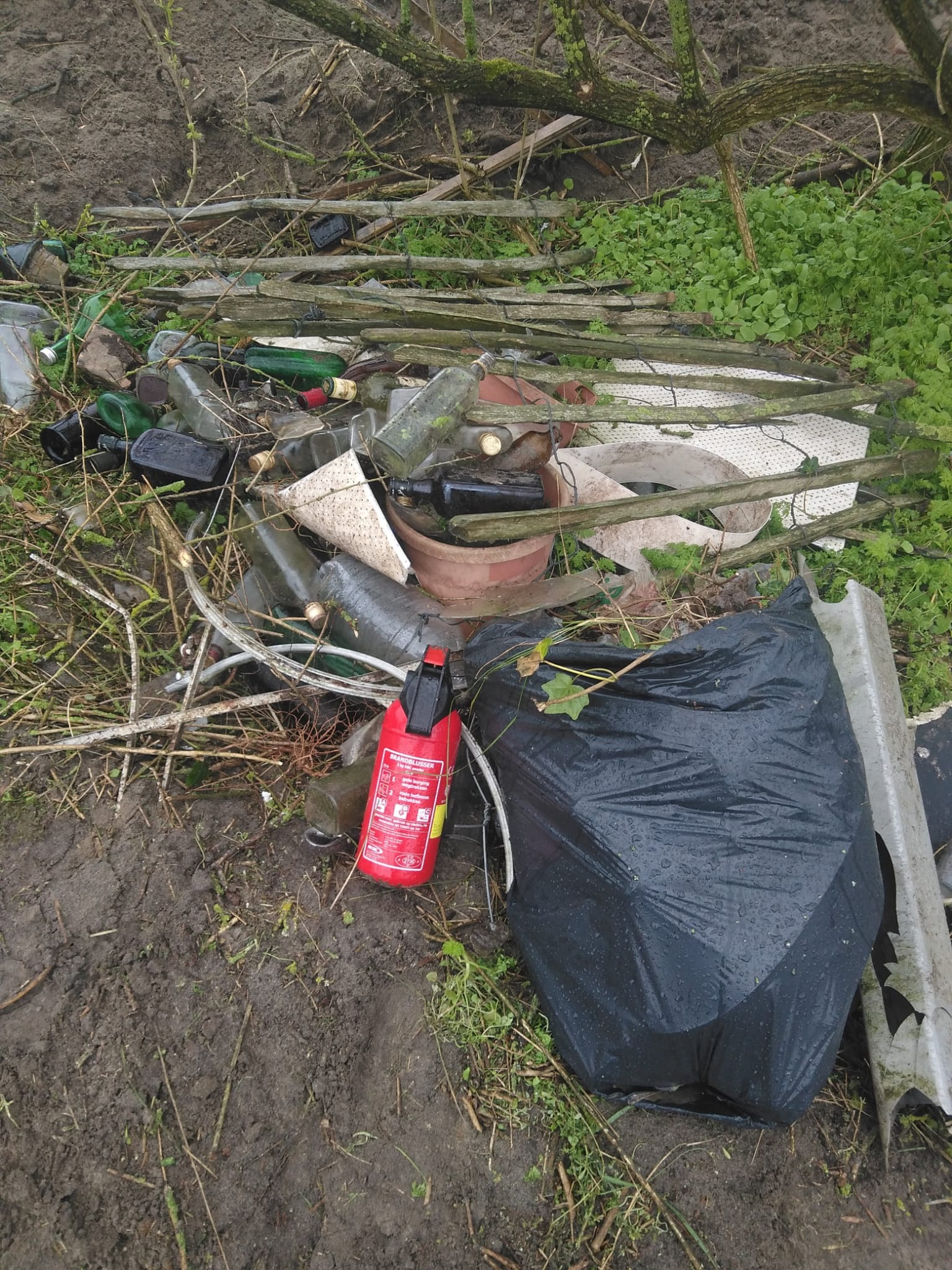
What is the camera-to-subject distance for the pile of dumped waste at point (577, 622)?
160cm

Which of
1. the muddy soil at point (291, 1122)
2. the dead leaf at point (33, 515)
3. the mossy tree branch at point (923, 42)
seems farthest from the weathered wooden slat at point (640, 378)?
the muddy soil at point (291, 1122)

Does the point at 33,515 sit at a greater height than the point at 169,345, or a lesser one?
lesser

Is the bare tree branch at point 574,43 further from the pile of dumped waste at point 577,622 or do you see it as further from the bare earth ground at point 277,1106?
the bare earth ground at point 277,1106

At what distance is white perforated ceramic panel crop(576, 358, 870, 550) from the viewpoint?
8.80 feet

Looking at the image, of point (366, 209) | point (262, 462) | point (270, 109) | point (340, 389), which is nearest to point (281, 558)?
point (262, 462)

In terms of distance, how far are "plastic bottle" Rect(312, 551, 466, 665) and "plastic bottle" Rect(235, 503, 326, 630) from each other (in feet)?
0.32

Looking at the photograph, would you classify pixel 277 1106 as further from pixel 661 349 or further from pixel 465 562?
pixel 661 349

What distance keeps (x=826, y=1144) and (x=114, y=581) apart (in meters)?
2.58

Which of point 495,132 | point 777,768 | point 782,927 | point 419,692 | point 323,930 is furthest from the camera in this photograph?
point 495,132

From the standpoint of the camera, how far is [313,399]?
2.60m

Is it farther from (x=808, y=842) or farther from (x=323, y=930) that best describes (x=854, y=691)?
(x=323, y=930)

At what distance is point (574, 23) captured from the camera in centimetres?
257

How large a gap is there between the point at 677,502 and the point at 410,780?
3.81 feet

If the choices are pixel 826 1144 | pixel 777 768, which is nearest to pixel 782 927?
pixel 777 768
